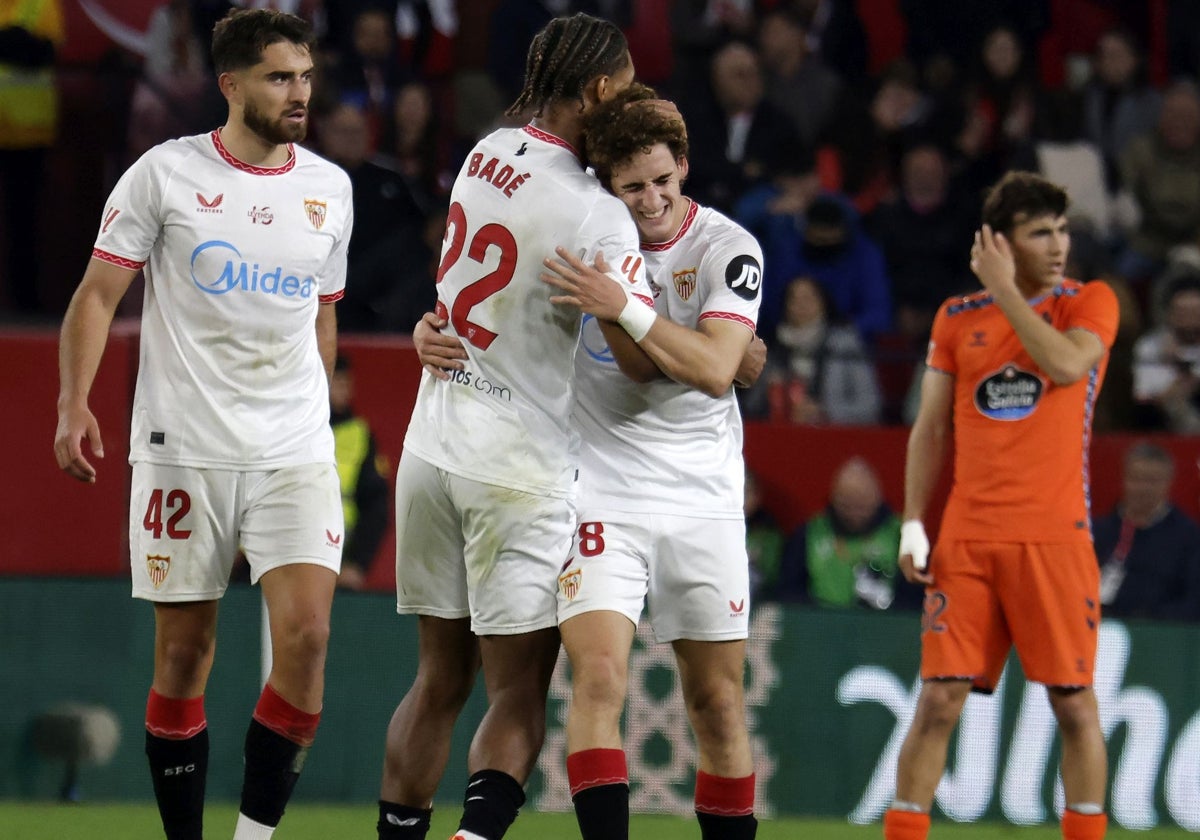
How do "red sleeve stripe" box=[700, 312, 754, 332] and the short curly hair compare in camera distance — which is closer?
"red sleeve stripe" box=[700, 312, 754, 332]

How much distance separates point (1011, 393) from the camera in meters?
6.47

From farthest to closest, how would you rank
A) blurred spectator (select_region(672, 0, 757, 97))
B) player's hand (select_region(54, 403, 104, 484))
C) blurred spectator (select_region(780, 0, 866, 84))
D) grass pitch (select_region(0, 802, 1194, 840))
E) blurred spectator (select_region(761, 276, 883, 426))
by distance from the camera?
blurred spectator (select_region(780, 0, 866, 84)) → blurred spectator (select_region(672, 0, 757, 97)) → blurred spectator (select_region(761, 276, 883, 426)) → grass pitch (select_region(0, 802, 1194, 840)) → player's hand (select_region(54, 403, 104, 484))

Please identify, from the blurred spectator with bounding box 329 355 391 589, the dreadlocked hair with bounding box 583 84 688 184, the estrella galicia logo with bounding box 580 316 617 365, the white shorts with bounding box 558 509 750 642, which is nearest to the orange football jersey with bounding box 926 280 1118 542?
the white shorts with bounding box 558 509 750 642

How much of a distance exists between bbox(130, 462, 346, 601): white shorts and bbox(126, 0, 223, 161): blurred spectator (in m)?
4.09

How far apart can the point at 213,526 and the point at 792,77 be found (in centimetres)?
758

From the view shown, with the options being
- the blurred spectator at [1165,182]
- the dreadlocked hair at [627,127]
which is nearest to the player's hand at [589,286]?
the dreadlocked hair at [627,127]

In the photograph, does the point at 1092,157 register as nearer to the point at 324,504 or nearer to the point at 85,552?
the point at 85,552

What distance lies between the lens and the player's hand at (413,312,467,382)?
513cm

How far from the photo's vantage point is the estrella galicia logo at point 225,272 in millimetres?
5613

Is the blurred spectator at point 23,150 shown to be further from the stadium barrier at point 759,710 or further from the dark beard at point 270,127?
the dark beard at point 270,127

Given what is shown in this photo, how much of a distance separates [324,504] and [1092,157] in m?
7.98

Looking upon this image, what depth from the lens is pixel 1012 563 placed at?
639cm

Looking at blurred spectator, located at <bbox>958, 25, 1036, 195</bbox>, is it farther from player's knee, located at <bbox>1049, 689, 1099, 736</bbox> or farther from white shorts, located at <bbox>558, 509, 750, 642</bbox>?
white shorts, located at <bbox>558, 509, 750, 642</bbox>

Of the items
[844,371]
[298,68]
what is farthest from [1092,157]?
[298,68]
